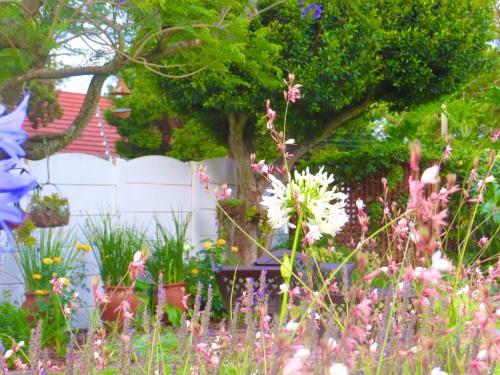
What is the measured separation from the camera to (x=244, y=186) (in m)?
8.91

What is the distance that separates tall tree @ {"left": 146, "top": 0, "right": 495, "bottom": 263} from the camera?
314 inches

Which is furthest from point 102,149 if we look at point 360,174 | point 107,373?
point 107,373

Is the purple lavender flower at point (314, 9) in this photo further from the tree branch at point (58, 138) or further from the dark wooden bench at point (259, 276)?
the dark wooden bench at point (259, 276)

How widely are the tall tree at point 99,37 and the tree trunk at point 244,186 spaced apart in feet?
9.14

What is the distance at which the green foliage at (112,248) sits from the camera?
246 inches

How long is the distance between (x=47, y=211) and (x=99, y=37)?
4.36 feet

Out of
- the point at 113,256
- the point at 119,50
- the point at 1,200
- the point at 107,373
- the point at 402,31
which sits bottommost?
the point at 107,373

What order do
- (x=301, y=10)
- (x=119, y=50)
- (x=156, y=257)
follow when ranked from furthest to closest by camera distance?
(x=301, y=10), (x=156, y=257), (x=119, y=50)

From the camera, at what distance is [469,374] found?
1390mm

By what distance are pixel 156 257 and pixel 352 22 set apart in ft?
11.3

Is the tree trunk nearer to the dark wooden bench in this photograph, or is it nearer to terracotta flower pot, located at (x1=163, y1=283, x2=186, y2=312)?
terracotta flower pot, located at (x1=163, y1=283, x2=186, y2=312)

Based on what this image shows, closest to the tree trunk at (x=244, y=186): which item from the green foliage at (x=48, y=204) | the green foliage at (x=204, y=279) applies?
the green foliage at (x=204, y=279)

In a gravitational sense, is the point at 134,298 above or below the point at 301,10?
below

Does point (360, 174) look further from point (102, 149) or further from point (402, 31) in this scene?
point (102, 149)
